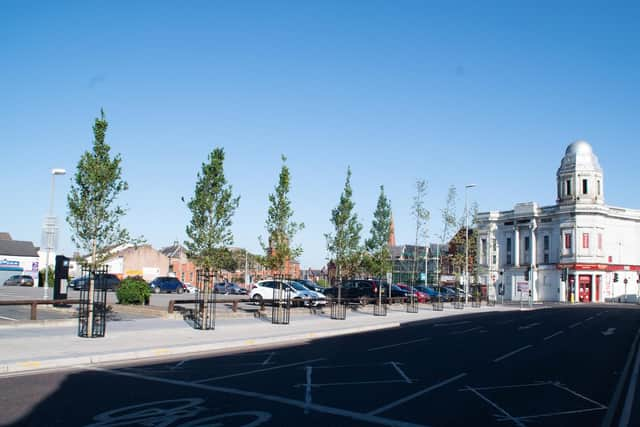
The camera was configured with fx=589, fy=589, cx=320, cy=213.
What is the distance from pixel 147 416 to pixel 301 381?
12.5 feet

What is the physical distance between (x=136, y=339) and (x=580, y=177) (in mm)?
78726

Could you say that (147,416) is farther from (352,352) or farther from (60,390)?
(352,352)

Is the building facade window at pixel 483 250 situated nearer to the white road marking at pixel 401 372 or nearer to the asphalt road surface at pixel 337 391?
the asphalt road surface at pixel 337 391

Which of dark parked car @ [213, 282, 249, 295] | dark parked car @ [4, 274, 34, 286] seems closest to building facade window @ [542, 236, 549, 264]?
dark parked car @ [213, 282, 249, 295]

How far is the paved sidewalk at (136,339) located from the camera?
1338cm

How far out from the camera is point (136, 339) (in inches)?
690

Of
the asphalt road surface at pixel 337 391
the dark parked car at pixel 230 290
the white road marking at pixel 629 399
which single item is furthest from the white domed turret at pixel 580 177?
the white road marking at pixel 629 399

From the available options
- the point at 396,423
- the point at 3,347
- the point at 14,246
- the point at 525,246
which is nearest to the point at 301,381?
the point at 396,423

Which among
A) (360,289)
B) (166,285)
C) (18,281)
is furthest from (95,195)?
(18,281)

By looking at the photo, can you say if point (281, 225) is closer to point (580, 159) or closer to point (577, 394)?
point (577, 394)

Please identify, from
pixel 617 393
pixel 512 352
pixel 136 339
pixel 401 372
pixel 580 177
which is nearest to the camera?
pixel 617 393

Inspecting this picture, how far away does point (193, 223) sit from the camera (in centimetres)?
2577

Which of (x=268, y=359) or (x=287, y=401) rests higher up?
(x=287, y=401)

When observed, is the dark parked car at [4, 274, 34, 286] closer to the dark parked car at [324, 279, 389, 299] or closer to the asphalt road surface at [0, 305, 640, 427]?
the dark parked car at [324, 279, 389, 299]
